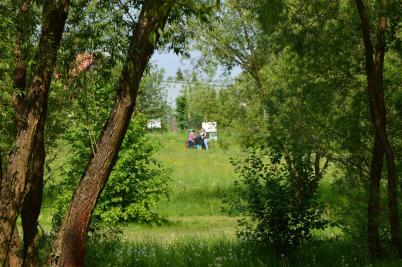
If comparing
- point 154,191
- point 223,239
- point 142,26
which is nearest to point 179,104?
point 154,191

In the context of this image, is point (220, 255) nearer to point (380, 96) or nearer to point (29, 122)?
point (380, 96)

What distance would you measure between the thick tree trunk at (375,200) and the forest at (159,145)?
2 cm

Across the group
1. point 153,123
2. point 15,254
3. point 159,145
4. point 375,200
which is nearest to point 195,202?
point 159,145

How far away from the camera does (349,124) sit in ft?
33.8

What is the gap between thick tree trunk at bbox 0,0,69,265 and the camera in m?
6.45

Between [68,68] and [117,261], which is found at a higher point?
[68,68]

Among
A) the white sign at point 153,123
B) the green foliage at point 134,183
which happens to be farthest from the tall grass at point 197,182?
the white sign at point 153,123

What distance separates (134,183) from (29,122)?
31.0 ft

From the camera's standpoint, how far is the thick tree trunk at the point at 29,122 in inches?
254

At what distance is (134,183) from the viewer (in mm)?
15852

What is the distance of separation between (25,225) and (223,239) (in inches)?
180

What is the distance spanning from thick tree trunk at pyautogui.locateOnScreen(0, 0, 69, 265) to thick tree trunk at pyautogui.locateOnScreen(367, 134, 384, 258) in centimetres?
503

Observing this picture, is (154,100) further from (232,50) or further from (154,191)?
(154,191)

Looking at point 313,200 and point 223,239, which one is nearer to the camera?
point 313,200
